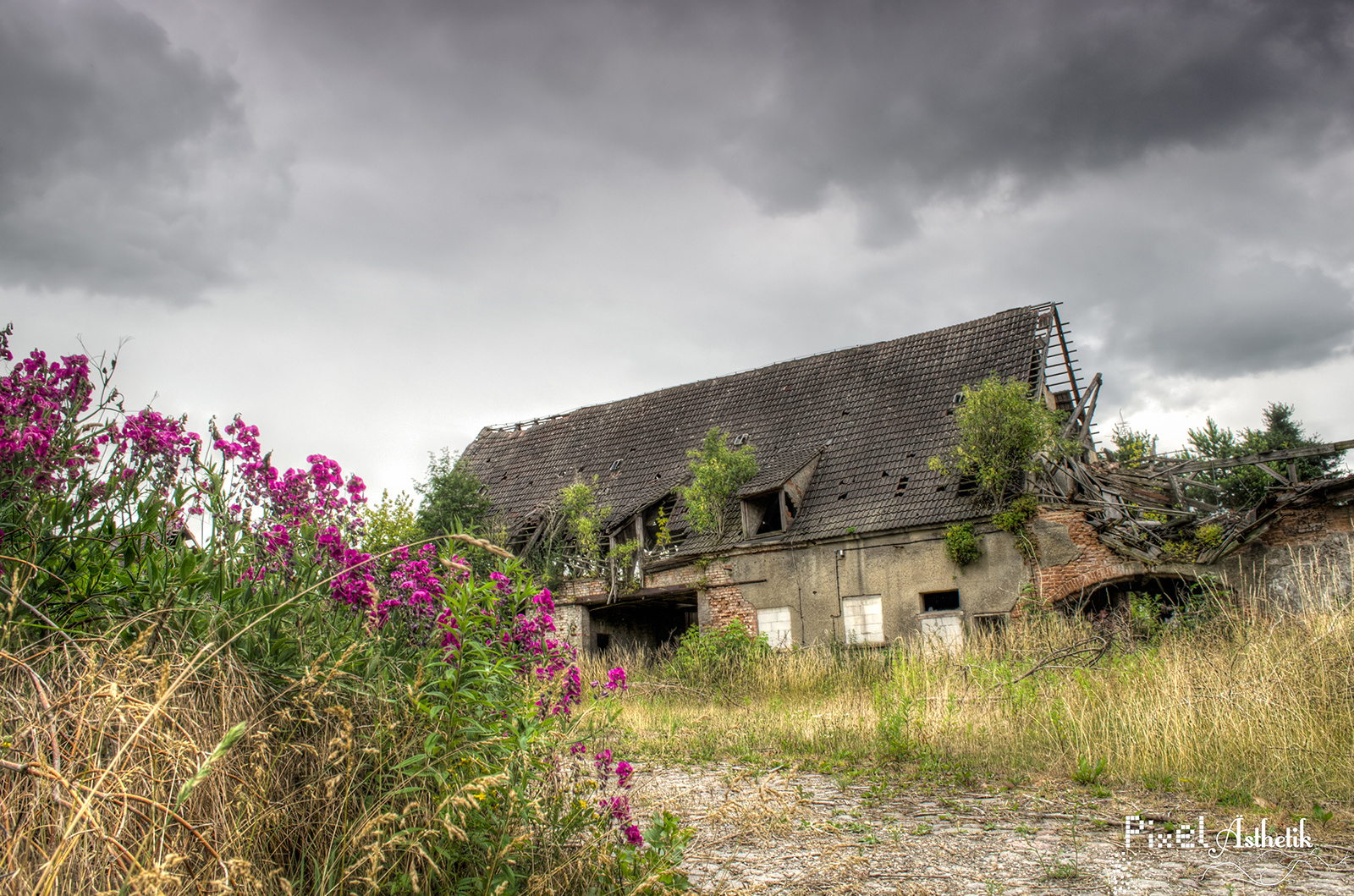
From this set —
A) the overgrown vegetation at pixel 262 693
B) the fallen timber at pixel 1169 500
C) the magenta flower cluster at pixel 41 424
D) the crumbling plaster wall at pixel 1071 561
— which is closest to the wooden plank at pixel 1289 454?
the fallen timber at pixel 1169 500

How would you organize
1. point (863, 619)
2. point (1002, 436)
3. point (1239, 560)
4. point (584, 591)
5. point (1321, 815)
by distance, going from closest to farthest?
point (1321, 815) < point (1239, 560) < point (1002, 436) < point (863, 619) < point (584, 591)

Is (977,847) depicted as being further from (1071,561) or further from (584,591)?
(584,591)

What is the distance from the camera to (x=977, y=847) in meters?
4.71

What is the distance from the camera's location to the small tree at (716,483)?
19250 mm

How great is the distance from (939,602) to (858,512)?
2.54 meters

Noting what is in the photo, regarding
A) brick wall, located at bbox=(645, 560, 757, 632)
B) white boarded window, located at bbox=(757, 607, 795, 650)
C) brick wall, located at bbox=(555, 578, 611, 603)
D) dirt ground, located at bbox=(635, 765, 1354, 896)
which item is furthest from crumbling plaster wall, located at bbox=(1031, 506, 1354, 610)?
brick wall, located at bbox=(555, 578, 611, 603)

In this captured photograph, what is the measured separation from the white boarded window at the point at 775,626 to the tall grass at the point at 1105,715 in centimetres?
582

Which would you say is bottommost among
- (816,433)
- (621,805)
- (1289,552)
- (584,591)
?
(621,805)

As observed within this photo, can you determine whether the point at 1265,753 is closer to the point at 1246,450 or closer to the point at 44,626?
the point at 44,626

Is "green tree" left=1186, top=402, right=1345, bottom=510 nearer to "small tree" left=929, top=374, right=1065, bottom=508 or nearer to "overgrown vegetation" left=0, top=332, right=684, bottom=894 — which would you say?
"small tree" left=929, top=374, right=1065, bottom=508

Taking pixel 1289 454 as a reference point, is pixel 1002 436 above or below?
above

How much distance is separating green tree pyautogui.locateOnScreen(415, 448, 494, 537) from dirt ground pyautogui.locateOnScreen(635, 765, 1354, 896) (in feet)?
52.0

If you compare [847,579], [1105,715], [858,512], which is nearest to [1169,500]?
[858,512]

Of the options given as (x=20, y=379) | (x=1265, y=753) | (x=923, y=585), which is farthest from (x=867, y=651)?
(x=20, y=379)
